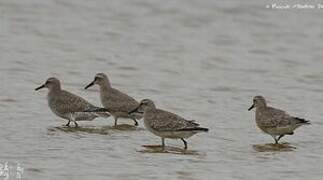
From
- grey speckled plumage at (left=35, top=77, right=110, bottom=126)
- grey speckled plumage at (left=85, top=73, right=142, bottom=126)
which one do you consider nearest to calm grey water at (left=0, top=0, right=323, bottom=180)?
grey speckled plumage at (left=35, top=77, right=110, bottom=126)

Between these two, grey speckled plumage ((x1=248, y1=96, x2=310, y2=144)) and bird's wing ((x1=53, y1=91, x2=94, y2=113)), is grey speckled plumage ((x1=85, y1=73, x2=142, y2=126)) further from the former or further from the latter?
grey speckled plumage ((x1=248, y1=96, x2=310, y2=144))

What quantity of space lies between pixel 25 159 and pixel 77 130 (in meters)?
2.82

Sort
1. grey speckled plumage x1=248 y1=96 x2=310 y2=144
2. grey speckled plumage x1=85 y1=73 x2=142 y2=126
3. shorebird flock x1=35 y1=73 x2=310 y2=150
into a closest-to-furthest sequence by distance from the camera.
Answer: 1. shorebird flock x1=35 y1=73 x2=310 y2=150
2. grey speckled plumage x1=248 y1=96 x2=310 y2=144
3. grey speckled plumage x1=85 y1=73 x2=142 y2=126

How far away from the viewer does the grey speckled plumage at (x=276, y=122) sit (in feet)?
53.2

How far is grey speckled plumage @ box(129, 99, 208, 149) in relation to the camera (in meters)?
15.3

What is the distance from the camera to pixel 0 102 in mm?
18109

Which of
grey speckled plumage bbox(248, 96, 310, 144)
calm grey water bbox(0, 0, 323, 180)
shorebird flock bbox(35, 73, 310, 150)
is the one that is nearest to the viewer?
calm grey water bbox(0, 0, 323, 180)

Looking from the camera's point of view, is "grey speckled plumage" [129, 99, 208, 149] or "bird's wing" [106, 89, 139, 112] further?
"bird's wing" [106, 89, 139, 112]

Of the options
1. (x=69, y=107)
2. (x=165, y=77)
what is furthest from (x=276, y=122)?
(x=165, y=77)

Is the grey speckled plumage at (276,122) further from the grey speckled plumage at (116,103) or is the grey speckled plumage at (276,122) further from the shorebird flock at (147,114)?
the grey speckled plumage at (116,103)

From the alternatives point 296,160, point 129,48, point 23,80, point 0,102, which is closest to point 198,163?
point 296,160

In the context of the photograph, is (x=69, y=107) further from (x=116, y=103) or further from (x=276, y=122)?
(x=276, y=122)

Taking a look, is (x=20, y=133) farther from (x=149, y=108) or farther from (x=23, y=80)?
(x=23, y=80)

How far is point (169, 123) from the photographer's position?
51.2 ft
